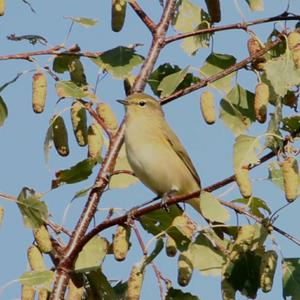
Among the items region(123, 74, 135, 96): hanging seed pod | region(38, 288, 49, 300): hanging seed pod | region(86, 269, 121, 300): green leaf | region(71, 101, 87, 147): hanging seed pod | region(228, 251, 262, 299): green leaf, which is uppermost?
region(123, 74, 135, 96): hanging seed pod

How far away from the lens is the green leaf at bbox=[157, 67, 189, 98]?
5.22 metres

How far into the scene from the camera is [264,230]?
167 inches

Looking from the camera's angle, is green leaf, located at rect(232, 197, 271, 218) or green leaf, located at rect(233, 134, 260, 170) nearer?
green leaf, located at rect(233, 134, 260, 170)

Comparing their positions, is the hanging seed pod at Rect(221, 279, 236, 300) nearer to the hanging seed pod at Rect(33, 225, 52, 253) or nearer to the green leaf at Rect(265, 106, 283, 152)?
the green leaf at Rect(265, 106, 283, 152)

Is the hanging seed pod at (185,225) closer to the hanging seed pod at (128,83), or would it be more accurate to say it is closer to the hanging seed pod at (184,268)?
the hanging seed pod at (184,268)

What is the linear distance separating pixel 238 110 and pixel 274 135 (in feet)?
2.98

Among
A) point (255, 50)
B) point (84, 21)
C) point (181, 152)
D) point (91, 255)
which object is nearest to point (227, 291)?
point (91, 255)

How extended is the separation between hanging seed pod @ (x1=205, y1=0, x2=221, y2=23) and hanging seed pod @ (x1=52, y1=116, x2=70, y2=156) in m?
1.03

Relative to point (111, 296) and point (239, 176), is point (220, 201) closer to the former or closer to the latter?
point (239, 176)

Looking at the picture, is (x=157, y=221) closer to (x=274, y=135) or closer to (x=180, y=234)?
(x=180, y=234)

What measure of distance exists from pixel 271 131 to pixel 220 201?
397mm

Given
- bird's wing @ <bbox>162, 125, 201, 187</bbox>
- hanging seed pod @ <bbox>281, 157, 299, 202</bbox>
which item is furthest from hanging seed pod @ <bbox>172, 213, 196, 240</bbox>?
bird's wing @ <bbox>162, 125, 201, 187</bbox>

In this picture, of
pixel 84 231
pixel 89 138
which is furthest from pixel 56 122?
pixel 84 231

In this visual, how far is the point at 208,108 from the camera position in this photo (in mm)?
4930
